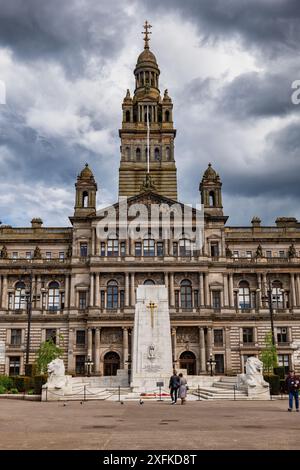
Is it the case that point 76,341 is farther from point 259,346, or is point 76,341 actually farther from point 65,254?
point 259,346

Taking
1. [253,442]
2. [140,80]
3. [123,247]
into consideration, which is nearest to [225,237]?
[123,247]

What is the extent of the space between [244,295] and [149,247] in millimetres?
13899

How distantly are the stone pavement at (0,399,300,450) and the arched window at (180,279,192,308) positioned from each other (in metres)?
44.5

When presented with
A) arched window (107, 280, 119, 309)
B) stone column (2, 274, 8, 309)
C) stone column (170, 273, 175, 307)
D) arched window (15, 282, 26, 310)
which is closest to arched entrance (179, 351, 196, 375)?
stone column (170, 273, 175, 307)

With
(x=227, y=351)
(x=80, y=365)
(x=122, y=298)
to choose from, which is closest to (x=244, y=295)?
(x=227, y=351)

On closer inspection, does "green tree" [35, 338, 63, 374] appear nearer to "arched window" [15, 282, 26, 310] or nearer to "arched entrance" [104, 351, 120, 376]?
"arched entrance" [104, 351, 120, 376]

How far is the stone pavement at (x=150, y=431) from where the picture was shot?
12.3 m

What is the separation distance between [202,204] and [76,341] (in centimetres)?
2461

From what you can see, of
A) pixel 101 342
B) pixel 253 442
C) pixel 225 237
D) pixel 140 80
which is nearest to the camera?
pixel 253 442

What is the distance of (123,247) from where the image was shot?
220ft

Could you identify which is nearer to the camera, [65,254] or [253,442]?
[253,442]

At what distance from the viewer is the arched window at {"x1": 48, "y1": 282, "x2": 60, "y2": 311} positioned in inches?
2633

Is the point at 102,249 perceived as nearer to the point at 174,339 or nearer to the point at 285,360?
the point at 174,339

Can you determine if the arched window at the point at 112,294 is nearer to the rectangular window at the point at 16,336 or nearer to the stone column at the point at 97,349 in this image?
the stone column at the point at 97,349
